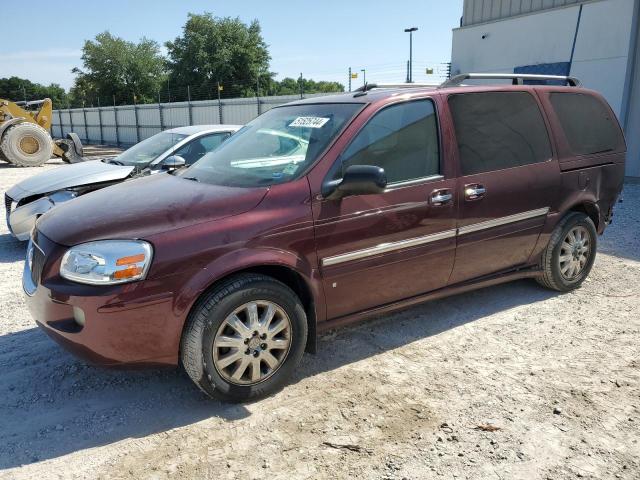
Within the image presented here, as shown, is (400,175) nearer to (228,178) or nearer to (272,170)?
(272,170)

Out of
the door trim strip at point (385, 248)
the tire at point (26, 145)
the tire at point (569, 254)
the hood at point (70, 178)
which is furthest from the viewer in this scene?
the tire at point (26, 145)

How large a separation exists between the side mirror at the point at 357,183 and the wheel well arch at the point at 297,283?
0.54 m

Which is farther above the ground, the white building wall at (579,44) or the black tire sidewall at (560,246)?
the white building wall at (579,44)

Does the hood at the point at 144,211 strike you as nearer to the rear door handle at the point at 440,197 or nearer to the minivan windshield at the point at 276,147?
the minivan windshield at the point at 276,147

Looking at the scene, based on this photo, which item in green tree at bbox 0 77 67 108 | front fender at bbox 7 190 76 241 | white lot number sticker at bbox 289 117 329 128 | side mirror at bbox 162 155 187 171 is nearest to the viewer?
white lot number sticker at bbox 289 117 329 128

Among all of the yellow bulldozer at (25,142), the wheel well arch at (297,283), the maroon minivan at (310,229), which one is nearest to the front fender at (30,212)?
the maroon minivan at (310,229)

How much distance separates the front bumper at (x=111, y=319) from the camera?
2.78m

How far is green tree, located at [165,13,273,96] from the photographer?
→ 54594 millimetres

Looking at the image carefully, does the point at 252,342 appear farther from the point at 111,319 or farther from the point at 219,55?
the point at 219,55

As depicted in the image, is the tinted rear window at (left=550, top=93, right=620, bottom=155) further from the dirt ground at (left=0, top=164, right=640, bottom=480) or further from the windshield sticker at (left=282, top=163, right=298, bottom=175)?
the windshield sticker at (left=282, top=163, right=298, bottom=175)

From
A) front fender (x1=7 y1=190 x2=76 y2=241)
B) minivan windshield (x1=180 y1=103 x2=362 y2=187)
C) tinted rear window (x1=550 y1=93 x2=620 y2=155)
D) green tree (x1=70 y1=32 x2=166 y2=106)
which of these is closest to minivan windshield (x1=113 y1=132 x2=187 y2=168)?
front fender (x1=7 y1=190 x2=76 y2=241)

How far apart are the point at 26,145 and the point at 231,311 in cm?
1756

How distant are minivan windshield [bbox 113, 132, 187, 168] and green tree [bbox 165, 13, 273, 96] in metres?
48.2

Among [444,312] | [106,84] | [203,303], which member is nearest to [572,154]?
[444,312]
